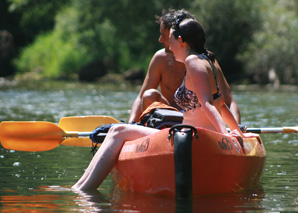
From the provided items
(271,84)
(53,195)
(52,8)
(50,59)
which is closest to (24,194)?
(53,195)

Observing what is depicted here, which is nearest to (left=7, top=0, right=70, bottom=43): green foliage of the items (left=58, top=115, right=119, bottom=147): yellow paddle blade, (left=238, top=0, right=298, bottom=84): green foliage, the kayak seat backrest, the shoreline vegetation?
the shoreline vegetation

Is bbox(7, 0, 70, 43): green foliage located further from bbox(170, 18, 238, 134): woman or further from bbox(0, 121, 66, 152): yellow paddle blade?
bbox(170, 18, 238, 134): woman

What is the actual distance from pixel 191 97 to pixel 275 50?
2040 cm

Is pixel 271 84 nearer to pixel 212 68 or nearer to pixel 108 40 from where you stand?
pixel 108 40

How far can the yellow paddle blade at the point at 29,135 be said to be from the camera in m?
6.09

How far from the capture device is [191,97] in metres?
4.64

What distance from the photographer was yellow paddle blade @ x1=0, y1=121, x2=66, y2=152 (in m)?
6.09

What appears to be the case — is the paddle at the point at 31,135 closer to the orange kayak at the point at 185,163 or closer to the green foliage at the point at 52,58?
the orange kayak at the point at 185,163

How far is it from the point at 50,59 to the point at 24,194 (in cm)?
2815

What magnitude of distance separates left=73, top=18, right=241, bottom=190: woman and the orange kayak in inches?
3.9

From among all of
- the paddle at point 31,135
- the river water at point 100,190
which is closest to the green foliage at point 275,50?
the river water at point 100,190

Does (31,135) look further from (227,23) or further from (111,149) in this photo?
(227,23)

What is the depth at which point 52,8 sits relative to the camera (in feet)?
125

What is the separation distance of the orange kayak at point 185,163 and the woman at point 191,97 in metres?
0.10
